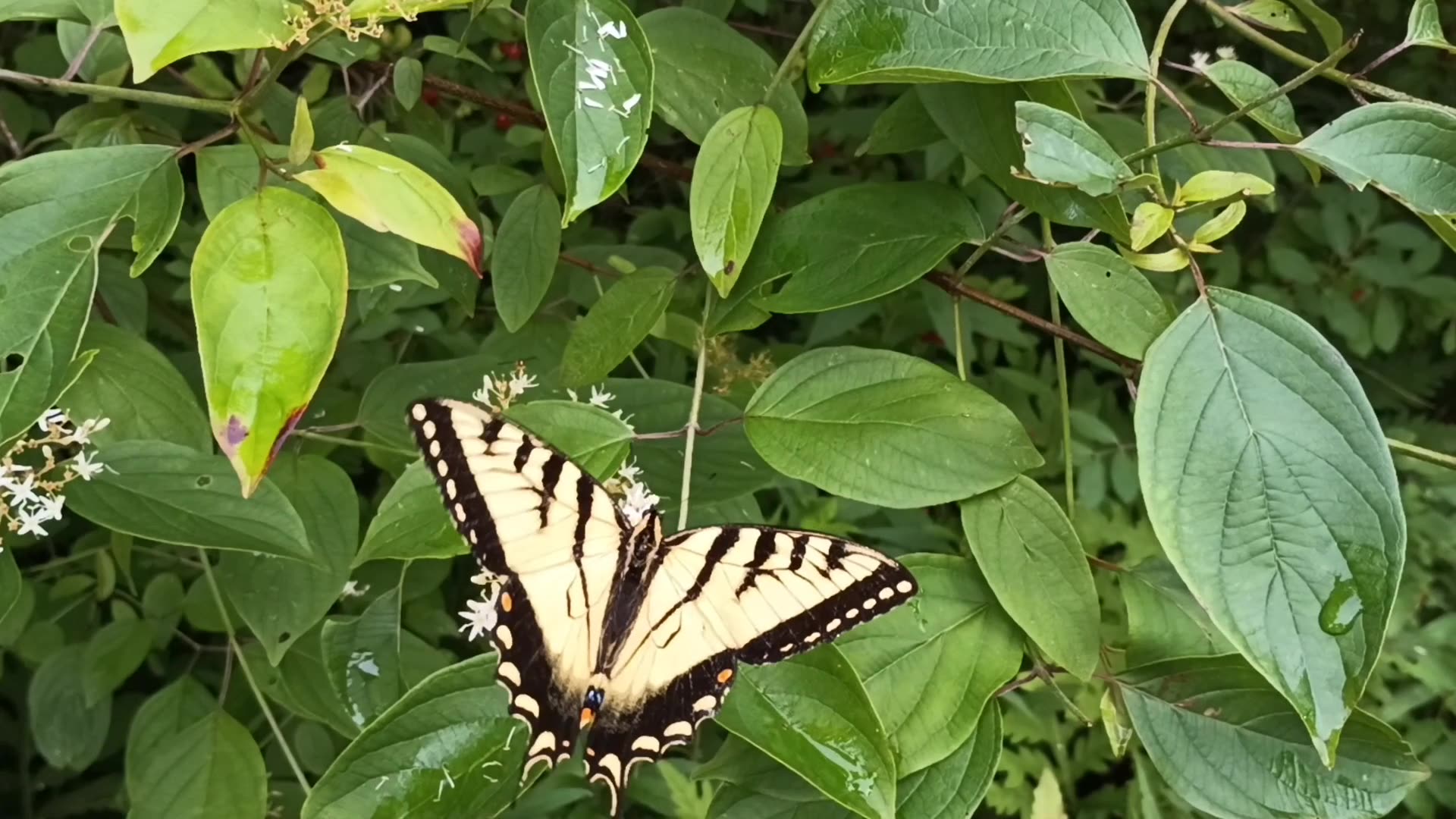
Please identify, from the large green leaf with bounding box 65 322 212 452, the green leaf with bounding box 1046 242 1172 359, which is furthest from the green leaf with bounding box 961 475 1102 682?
the large green leaf with bounding box 65 322 212 452

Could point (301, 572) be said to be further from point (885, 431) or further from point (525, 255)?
point (885, 431)

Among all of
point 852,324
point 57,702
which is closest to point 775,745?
point 852,324

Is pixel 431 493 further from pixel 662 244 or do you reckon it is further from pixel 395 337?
pixel 662 244

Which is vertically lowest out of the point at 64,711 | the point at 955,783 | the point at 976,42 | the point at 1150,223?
the point at 64,711

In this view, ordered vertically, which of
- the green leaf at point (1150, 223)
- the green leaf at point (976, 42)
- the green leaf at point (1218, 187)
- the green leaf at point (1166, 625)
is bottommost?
the green leaf at point (1166, 625)

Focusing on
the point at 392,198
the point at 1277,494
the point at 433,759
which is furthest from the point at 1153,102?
the point at 433,759

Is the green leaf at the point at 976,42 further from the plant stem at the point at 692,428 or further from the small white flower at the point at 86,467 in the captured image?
the small white flower at the point at 86,467

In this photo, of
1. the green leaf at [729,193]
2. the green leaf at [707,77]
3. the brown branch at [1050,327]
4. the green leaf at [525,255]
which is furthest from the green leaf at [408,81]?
the brown branch at [1050,327]
